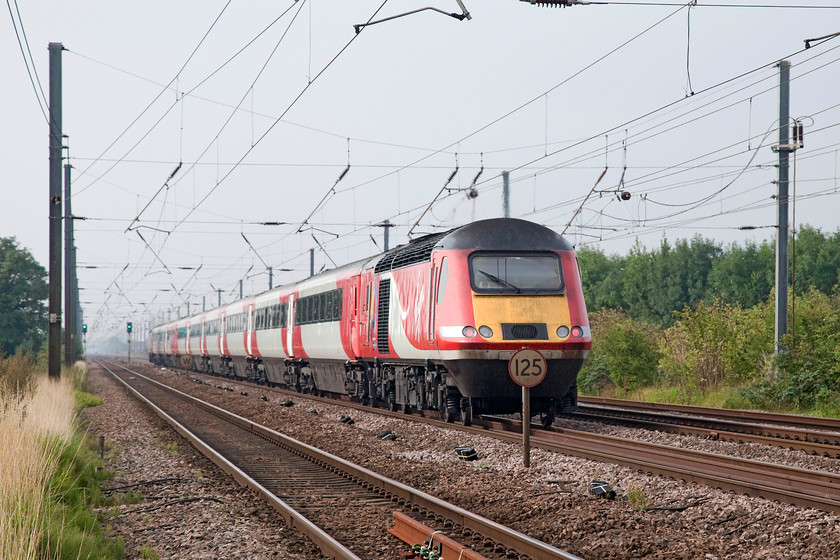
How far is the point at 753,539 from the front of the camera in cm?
747

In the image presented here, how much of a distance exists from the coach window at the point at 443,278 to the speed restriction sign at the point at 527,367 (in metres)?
3.77

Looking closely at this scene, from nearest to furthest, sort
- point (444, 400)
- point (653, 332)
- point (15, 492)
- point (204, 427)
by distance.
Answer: point (15, 492), point (444, 400), point (204, 427), point (653, 332)

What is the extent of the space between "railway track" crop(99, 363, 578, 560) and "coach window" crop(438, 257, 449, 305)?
3.52 m

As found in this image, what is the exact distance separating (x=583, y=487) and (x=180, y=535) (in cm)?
444

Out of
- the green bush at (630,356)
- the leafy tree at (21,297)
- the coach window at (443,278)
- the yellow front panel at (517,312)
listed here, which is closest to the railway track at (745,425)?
the yellow front panel at (517,312)

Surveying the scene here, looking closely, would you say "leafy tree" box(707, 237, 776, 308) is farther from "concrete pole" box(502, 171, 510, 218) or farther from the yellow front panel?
the yellow front panel

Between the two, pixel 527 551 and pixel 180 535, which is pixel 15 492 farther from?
pixel 527 551

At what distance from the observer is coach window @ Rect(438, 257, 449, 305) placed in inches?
615

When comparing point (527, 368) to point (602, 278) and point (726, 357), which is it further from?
point (602, 278)

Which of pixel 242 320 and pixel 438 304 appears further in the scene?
pixel 242 320

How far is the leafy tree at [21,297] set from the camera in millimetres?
51750

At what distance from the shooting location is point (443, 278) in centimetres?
1568

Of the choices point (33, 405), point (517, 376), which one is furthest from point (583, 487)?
point (33, 405)

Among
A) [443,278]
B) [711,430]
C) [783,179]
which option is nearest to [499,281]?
[443,278]
